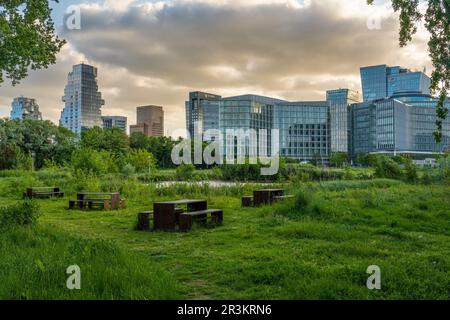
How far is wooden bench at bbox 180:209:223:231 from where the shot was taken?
35.1 feet

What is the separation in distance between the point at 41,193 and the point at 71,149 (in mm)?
41281

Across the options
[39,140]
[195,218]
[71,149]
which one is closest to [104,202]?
[195,218]

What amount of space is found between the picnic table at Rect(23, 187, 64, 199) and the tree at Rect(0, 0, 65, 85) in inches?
420

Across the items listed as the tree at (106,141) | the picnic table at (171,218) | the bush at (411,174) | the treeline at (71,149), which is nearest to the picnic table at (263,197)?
the picnic table at (171,218)

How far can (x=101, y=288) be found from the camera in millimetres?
5238

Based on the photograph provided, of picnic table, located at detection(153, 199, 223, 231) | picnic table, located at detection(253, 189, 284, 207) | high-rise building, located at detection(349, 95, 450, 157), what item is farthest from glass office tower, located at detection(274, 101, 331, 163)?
picnic table, located at detection(153, 199, 223, 231)

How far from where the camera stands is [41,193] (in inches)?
814

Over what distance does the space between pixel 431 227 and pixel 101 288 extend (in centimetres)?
863

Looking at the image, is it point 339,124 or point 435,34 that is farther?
point 339,124

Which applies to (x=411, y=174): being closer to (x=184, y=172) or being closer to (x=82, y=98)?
A: (x=184, y=172)

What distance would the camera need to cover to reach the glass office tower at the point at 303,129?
120 meters

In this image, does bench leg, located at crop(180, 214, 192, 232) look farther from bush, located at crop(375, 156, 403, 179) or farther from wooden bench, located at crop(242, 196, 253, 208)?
bush, located at crop(375, 156, 403, 179)

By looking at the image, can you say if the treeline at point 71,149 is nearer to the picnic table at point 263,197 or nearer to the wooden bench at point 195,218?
the picnic table at point 263,197
